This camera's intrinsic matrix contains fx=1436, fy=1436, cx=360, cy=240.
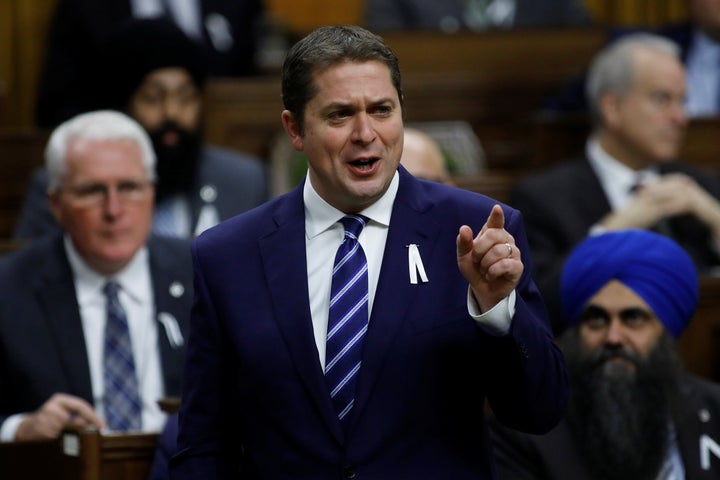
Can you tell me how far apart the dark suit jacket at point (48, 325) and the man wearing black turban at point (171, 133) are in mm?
904

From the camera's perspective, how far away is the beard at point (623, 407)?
390 cm

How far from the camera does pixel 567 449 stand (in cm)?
389

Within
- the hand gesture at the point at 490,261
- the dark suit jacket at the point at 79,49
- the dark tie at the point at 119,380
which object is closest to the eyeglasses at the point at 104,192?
the dark tie at the point at 119,380

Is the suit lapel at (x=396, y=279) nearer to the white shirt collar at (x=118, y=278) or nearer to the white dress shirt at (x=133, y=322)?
the white dress shirt at (x=133, y=322)

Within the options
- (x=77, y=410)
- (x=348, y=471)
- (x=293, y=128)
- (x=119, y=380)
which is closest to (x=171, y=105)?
(x=119, y=380)

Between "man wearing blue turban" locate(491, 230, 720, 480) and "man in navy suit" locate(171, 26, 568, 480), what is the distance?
121cm

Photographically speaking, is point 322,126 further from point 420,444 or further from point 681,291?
point 681,291

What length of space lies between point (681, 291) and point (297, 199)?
171cm

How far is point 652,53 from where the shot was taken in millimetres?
6160

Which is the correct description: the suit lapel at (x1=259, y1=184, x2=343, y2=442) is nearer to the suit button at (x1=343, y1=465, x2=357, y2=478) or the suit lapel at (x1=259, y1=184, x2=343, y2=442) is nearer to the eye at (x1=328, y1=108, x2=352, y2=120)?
the suit button at (x1=343, y1=465, x2=357, y2=478)

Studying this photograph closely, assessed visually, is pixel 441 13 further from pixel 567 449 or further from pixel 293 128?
pixel 293 128

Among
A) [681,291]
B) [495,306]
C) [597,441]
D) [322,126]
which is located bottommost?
[597,441]

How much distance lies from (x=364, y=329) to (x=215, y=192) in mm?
3026

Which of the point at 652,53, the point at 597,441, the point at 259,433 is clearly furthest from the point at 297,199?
the point at 652,53
